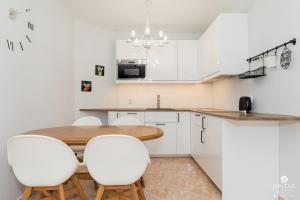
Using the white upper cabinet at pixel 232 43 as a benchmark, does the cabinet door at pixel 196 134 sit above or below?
below

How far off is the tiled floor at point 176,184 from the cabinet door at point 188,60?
1.67m

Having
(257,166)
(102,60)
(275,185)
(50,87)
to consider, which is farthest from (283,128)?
(102,60)

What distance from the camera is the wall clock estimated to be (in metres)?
2.02

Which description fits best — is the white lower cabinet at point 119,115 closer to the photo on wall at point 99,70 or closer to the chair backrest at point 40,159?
the photo on wall at point 99,70

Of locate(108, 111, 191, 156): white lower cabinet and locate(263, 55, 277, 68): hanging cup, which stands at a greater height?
locate(263, 55, 277, 68): hanging cup

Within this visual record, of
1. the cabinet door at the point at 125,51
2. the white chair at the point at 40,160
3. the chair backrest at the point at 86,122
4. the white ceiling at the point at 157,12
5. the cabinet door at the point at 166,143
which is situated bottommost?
the cabinet door at the point at 166,143

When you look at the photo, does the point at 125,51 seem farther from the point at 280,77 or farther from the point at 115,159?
the point at 115,159

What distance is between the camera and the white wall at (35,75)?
1.95 meters

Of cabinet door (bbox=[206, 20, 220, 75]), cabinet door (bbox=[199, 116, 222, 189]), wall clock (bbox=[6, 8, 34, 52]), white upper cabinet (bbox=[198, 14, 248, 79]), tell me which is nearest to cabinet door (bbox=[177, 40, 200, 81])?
cabinet door (bbox=[206, 20, 220, 75])

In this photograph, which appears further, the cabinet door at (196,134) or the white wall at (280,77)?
the cabinet door at (196,134)

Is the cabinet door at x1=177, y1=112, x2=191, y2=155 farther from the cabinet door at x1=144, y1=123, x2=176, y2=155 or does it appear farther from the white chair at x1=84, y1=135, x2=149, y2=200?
the white chair at x1=84, y1=135, x2=149, y2=200

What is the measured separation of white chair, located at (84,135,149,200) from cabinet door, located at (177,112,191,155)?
232cm

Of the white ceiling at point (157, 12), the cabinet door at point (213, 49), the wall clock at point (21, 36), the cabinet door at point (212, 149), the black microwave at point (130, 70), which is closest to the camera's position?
the wall clock at point (21, 36)

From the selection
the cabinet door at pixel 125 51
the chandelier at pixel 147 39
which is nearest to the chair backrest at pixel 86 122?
the chandelier at pixel 147 39
